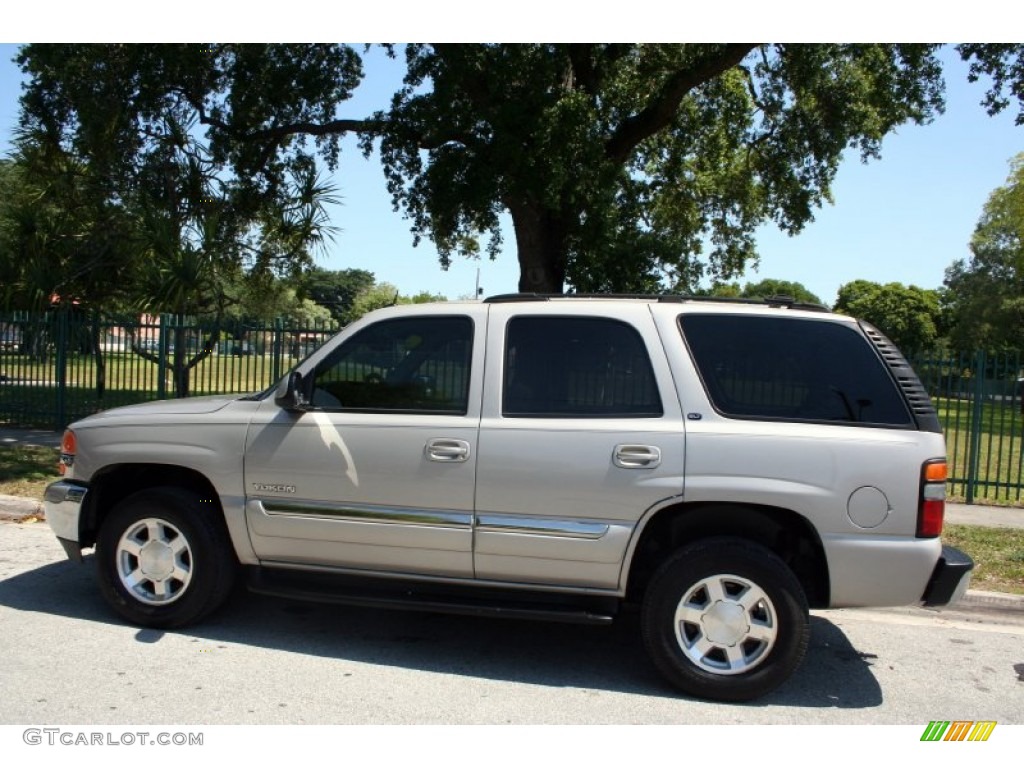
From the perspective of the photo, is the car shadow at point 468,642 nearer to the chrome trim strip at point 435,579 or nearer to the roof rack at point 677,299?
the chrome trim strip at point 435,579

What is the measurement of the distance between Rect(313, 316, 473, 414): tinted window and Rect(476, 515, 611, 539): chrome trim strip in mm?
745

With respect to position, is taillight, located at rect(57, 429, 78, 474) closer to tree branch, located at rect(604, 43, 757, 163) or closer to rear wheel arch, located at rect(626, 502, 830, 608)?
rear wheel arch, located at rect(626, 502, 830, 608)

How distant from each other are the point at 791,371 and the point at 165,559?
361 centimetres

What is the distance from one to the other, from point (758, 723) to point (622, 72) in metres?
13.5

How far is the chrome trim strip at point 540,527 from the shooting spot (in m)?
4.66

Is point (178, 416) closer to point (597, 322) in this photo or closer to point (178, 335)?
point (597, 322)

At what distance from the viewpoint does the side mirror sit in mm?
5027

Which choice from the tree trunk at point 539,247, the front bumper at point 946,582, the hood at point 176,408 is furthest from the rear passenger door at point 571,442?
the tree trunk at point 539,247

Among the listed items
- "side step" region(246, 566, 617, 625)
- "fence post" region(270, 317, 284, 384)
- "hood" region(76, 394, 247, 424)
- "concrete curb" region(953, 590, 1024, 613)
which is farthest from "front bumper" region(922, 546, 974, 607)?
"fence post" region(270, 317, 284, 384)

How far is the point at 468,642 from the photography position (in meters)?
5.45

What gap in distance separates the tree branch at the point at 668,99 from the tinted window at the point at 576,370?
10.7m

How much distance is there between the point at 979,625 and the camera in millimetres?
6301

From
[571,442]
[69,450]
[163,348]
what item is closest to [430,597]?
[571,442]

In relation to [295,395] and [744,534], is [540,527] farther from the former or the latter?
[295,395]
